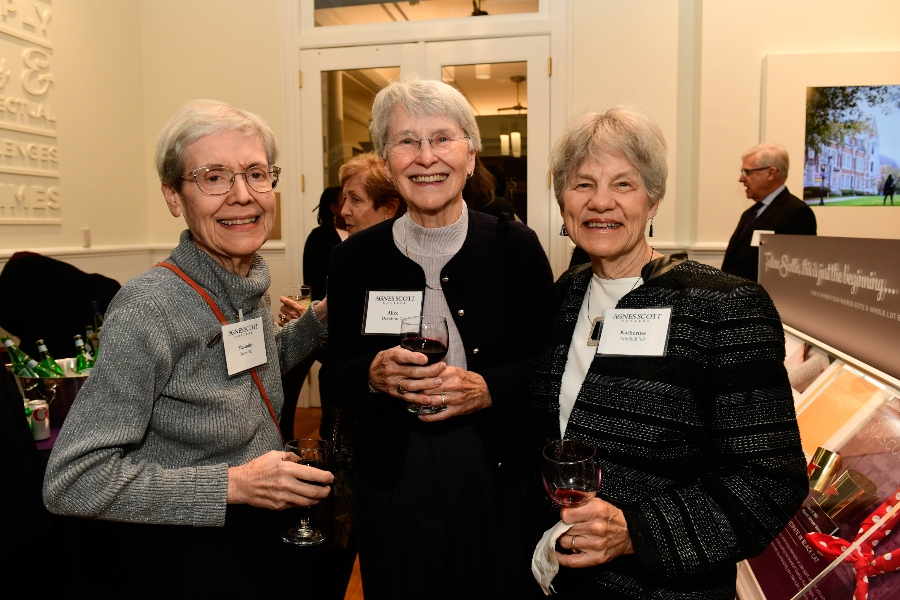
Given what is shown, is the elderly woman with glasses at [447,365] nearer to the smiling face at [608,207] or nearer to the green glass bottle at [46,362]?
the smiling face at [608,207]

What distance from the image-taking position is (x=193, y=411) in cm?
129

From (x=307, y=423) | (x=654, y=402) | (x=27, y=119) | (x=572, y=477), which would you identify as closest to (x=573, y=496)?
(x=572, y=477)

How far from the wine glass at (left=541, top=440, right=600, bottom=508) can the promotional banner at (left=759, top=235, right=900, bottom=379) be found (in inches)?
42.6

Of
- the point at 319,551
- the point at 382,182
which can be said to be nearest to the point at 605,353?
the point at 319,551

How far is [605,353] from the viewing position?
1.32 metres

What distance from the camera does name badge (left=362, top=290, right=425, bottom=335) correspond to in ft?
5.38

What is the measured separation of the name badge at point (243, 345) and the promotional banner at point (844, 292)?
1.59 m

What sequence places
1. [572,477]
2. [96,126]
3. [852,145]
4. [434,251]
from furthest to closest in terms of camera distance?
[96,126] → [852,145] → [434,251] → [572,477]

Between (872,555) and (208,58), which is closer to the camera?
(872,555)

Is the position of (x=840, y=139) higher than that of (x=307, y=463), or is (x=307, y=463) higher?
(x=840, y=139)

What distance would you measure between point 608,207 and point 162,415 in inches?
39.3

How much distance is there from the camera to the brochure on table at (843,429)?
1.59 m

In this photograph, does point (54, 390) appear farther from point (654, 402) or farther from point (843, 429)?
point (843, 429)

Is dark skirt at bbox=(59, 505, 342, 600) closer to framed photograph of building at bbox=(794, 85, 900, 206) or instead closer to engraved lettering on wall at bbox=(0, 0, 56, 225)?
engraved lettering on wall at bbox=(0, 0, 56, 225)
